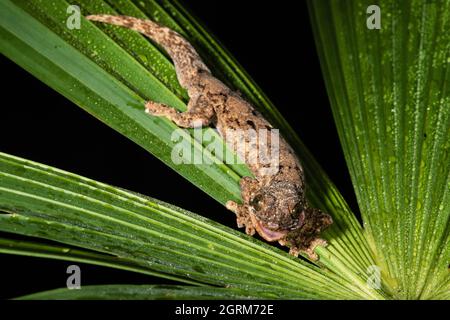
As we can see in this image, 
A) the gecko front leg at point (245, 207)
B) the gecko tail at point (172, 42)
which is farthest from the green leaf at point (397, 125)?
the gecko tail at point (172, 42)

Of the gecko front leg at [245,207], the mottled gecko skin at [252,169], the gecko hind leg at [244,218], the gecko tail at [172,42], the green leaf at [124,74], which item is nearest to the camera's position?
the green leaf at [124,74]

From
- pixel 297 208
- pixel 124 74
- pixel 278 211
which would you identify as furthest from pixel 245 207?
pixel 124 74

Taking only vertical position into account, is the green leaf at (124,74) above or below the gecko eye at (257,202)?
above

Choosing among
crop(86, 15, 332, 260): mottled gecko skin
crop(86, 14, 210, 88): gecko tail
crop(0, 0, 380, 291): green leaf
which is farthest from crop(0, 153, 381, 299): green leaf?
crop(86, 14, 210, 88): gecko tail

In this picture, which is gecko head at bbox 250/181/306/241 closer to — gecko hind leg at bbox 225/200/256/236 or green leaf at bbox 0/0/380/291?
gecko hind leg at bbox 225/200/256/236

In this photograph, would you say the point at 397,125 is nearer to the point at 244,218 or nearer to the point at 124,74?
the point at 244,218

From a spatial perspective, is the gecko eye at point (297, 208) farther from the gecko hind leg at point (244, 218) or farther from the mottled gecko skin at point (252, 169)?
the gecko hind leg at point (244, 218)

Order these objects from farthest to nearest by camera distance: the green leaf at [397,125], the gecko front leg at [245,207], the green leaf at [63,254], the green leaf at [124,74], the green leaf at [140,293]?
the gecko front leg at [245,207] → the green leaf at [124,74] → the green leaf at [397,125] → the green leaf at [63,254] → the green leaf at [140,293]
